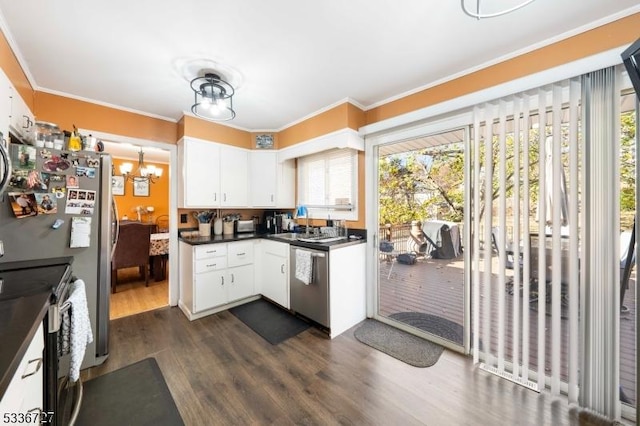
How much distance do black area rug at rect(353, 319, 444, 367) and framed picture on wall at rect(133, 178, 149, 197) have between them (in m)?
6.30

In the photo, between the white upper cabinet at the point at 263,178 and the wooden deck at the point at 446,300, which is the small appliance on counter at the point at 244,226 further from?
the wooden deck at the point at 446,300

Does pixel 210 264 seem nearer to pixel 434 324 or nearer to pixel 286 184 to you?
pixel 286 184

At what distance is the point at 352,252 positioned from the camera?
2.72 m

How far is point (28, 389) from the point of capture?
89cm

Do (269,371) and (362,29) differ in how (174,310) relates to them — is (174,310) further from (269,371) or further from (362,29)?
(362,29)

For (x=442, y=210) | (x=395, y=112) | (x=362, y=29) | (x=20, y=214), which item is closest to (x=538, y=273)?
(x=442, y=210)

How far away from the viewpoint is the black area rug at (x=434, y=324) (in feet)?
7.73

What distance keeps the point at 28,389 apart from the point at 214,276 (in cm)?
211

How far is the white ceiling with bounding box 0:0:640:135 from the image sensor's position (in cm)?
150

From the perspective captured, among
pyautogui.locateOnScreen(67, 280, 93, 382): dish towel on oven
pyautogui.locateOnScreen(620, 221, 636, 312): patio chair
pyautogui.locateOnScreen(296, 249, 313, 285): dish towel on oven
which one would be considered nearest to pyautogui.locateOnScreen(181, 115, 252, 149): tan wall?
pyautogui.locateOnScreen(296, 249, 313, 285): dish towel on oven

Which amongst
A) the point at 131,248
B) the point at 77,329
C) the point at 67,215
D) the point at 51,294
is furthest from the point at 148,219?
the point at 51,294

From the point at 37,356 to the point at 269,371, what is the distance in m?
1.42

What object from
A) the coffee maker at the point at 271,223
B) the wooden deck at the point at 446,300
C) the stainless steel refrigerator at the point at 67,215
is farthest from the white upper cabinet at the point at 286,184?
the stainless steel refrigerator at the point at 67,215

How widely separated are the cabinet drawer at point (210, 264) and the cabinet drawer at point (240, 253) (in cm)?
9
